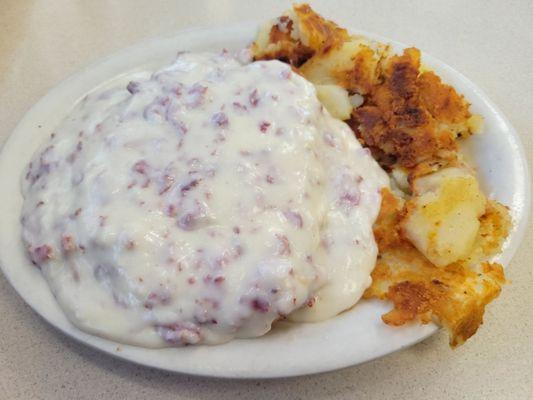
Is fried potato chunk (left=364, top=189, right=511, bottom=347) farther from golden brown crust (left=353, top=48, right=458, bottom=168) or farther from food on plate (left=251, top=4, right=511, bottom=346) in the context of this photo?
golden brown crust (left=353, top=48, right=458, bottom=168)

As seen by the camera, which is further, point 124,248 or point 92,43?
point 92,43

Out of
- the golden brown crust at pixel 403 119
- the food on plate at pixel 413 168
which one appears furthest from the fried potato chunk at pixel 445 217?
the golden brown crust at pixel 403 119

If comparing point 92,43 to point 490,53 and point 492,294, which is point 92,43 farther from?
point 492,294

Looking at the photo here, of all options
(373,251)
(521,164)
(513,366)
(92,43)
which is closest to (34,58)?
(92,43)

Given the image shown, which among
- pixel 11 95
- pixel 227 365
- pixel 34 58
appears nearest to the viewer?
pixel 227 365

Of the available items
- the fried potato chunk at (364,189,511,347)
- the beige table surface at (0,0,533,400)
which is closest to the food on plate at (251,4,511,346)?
the fried potato chunk at (364,189,511,347)

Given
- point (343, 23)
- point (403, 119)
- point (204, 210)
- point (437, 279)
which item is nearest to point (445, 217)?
point (437, 279)

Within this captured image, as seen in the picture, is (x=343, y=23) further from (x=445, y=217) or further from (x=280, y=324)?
(x=280, y=324)
